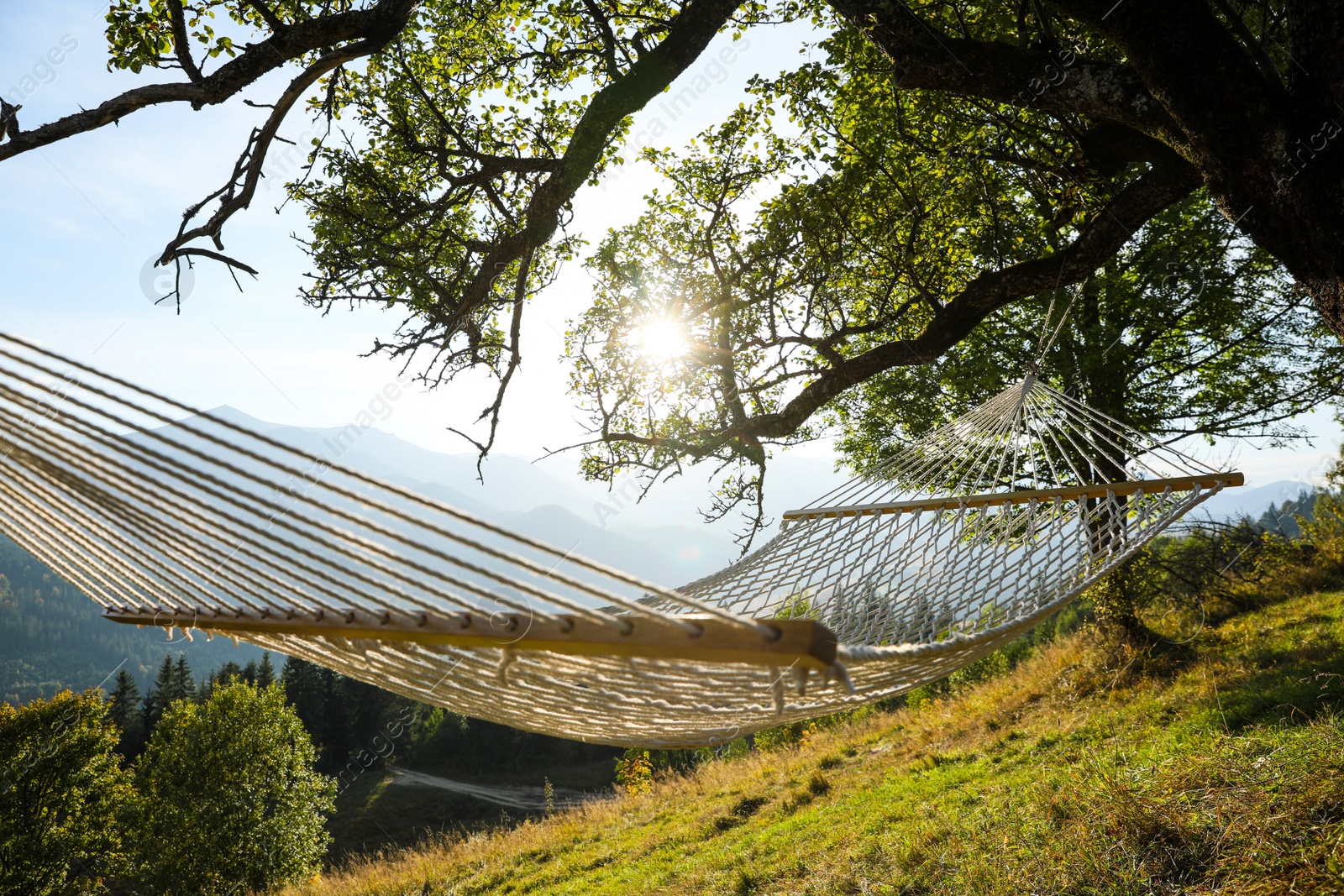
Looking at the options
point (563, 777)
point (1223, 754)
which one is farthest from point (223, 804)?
point (1223, 754)

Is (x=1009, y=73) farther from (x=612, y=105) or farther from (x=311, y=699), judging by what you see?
(x=311, y=699)

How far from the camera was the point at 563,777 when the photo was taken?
26.3 metres

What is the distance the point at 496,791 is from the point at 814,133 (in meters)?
26.8

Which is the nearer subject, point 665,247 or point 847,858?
point 847,858

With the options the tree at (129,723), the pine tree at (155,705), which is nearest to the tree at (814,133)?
the pine tree at (155,705)

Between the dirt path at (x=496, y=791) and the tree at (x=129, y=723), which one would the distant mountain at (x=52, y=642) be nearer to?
the tree at (x=129, y=723)

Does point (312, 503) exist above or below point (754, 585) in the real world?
above

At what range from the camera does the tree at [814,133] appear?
62.4 inches

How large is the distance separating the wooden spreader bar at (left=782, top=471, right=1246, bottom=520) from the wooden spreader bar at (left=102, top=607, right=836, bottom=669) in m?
1.91

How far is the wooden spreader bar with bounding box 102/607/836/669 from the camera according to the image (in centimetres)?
78

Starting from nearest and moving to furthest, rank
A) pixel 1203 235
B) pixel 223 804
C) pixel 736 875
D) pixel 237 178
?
pixel 237 178 < pixel 736 875 < pixel 1203 235 < pixel 223 804

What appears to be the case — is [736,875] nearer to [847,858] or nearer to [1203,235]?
[847,858]

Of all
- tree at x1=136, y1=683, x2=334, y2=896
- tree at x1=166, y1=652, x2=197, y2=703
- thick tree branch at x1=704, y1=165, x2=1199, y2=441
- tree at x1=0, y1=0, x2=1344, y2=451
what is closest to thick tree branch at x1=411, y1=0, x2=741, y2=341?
tree at x1=0, y1=0, x2=1344, y2=451

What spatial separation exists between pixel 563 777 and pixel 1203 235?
1044 inches
